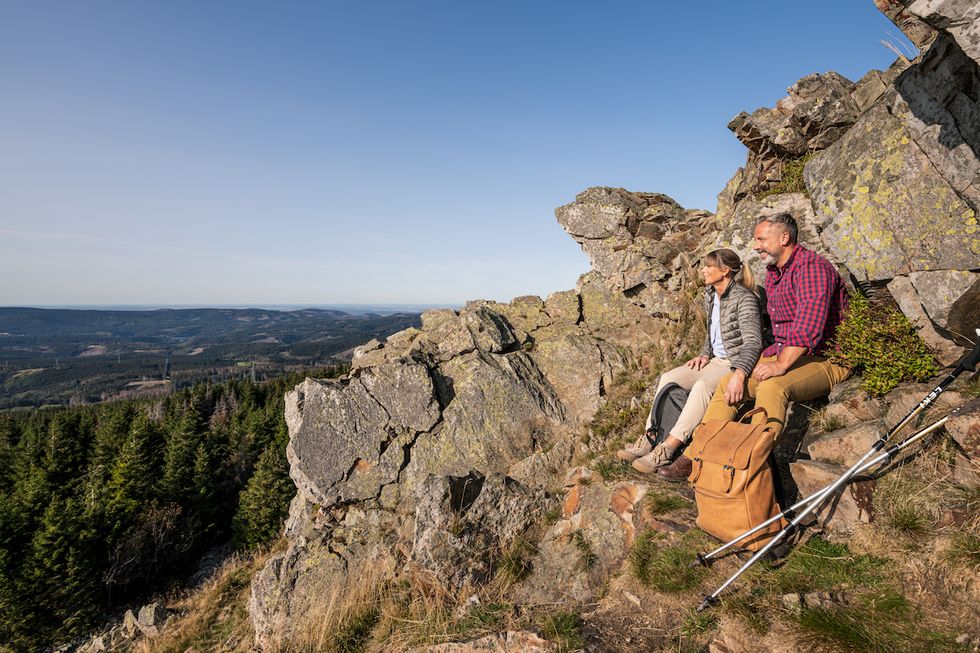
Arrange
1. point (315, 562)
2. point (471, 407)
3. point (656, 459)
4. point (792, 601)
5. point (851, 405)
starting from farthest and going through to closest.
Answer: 1. point (471, 407)
2. point (315, 562)
3. point (656, 459)
4. point (851, 405)
5. point (792, 601)

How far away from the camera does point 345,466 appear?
11805 millimetres

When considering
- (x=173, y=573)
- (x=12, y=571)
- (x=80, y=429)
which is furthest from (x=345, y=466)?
(x=80, y=429)

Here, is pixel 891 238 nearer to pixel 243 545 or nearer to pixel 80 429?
pixel 243 545

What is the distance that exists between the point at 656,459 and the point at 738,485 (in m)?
2.12

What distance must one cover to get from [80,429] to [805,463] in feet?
284

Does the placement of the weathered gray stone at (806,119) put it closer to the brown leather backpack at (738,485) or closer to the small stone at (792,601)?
the brown leather backpack at (738,485)

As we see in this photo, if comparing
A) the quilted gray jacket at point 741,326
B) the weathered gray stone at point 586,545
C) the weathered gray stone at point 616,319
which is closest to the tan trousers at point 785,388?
the quilted gray jacket at point 741,326

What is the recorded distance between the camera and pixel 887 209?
281 inches

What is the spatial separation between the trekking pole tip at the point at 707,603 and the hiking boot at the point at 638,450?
10.2 ft

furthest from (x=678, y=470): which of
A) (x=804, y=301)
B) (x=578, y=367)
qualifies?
(x=578, y=367)

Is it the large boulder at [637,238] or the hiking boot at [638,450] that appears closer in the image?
the hiking boot at [638,450]

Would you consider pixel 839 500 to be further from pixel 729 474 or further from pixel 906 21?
pixel 906 21

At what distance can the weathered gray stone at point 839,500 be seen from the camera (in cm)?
523

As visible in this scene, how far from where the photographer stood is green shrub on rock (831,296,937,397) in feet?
20.6
